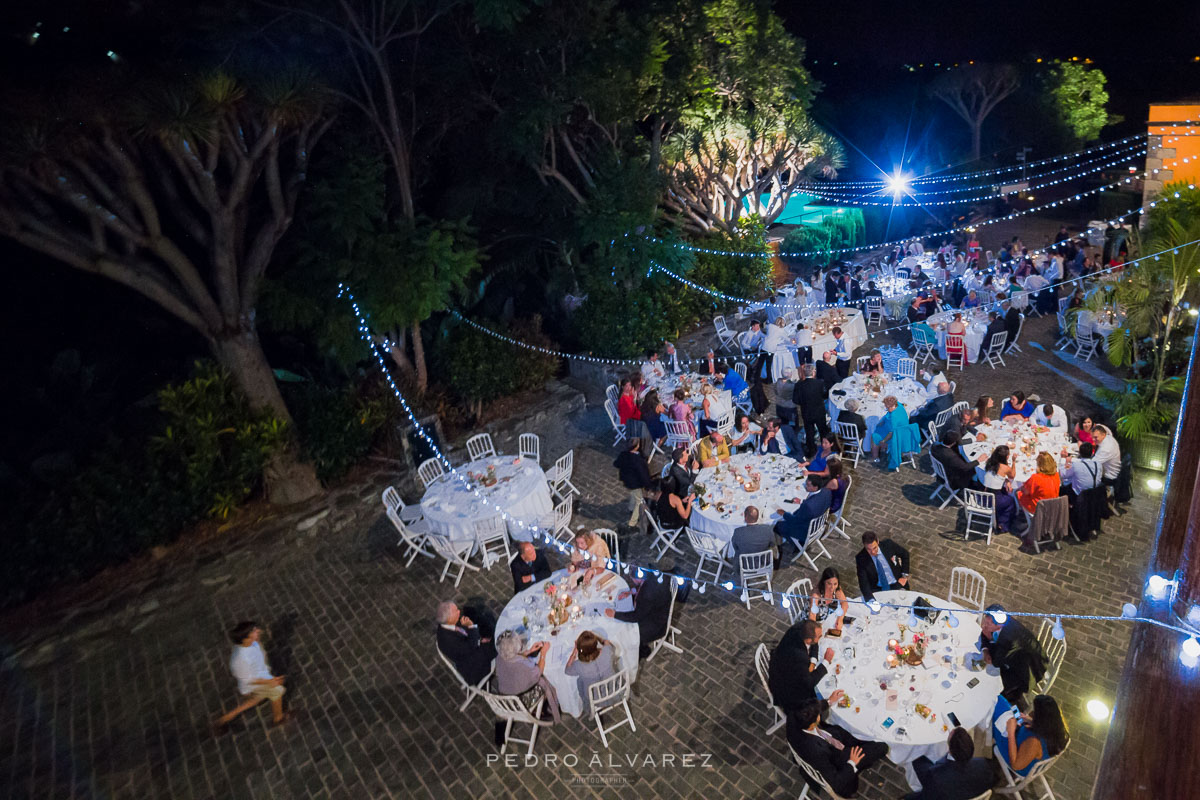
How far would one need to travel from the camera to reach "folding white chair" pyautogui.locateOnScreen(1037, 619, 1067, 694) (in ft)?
18.0

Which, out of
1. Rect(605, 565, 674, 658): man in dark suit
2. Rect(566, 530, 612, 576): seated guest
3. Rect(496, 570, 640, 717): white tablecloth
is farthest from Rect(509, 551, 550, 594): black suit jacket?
Rect(605, 565, 674, 658): man in dark suit

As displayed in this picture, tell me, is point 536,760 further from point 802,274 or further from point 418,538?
point 802,274

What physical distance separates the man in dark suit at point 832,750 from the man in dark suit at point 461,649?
8.37ft

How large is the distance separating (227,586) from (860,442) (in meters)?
8.12

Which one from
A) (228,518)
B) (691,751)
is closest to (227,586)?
(228,518)

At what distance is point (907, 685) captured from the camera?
5.09 metres

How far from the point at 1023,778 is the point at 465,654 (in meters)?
4.18

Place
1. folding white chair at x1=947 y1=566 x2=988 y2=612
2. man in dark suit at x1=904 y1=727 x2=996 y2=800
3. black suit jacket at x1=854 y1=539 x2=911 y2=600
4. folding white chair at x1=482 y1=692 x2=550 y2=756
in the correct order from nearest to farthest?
man in dark suit at x1=904 y1=727 x2=996 y2=800
folding white chair at x1=482 y1=692 x2=550 y2=756
folding white chair at x1=947 y1=566 x2=988 y2=612
black suit jacket at x1=854 y1=539 x2=911 y2=600

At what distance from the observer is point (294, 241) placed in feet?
33.9

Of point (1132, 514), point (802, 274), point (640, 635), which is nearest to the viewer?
point (640, 635)

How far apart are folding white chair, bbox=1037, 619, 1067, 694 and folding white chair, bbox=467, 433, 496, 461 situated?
6806mm

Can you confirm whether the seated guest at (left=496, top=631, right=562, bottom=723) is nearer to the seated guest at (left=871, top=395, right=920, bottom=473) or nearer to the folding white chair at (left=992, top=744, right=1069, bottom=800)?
the folding white chair at (left=992, top=744, right=1069, bottom=800)

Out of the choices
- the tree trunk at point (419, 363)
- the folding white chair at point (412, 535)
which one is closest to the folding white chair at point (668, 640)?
the folding white chair at point (412, 535)

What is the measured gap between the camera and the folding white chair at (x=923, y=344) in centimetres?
1241
